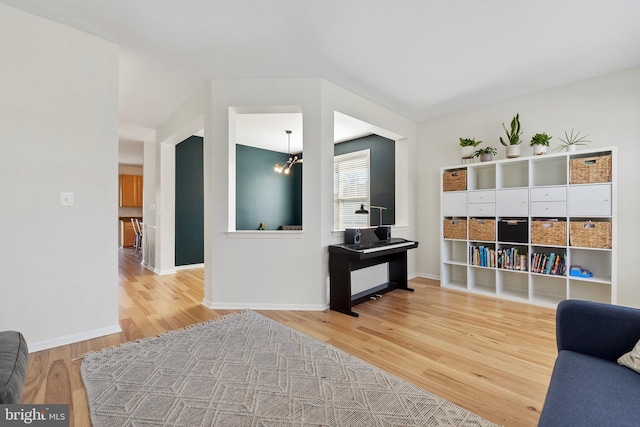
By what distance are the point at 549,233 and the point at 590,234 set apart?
0.33 m

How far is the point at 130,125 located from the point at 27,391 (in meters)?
4.34

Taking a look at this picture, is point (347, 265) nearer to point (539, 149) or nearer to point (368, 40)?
point (368, 40)

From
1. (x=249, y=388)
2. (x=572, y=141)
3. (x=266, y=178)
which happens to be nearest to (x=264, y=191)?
(x=266, y=178)

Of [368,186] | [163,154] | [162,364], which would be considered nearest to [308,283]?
[162,364]

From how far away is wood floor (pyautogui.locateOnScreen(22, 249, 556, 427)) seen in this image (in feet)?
5.44

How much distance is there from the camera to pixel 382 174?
5.16 m

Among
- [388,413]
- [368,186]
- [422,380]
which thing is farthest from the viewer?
[368,186]

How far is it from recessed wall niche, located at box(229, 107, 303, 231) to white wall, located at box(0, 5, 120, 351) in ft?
8.20

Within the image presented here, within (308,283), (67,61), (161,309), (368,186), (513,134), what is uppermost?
(67,61)

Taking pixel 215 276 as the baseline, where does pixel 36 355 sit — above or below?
below

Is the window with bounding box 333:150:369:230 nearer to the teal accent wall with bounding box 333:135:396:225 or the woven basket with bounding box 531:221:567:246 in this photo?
the teal accent wall with bounding box 333:135:396:225

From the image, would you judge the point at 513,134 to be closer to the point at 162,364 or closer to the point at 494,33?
the point at 494,33

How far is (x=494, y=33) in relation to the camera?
2404 mm

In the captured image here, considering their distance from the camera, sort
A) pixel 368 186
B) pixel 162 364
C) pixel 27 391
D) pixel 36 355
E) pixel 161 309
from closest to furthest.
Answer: pixel 27 391 → pixel 162 364 → pixel 36 355 → pixel 161 309 → pixel 368 186
